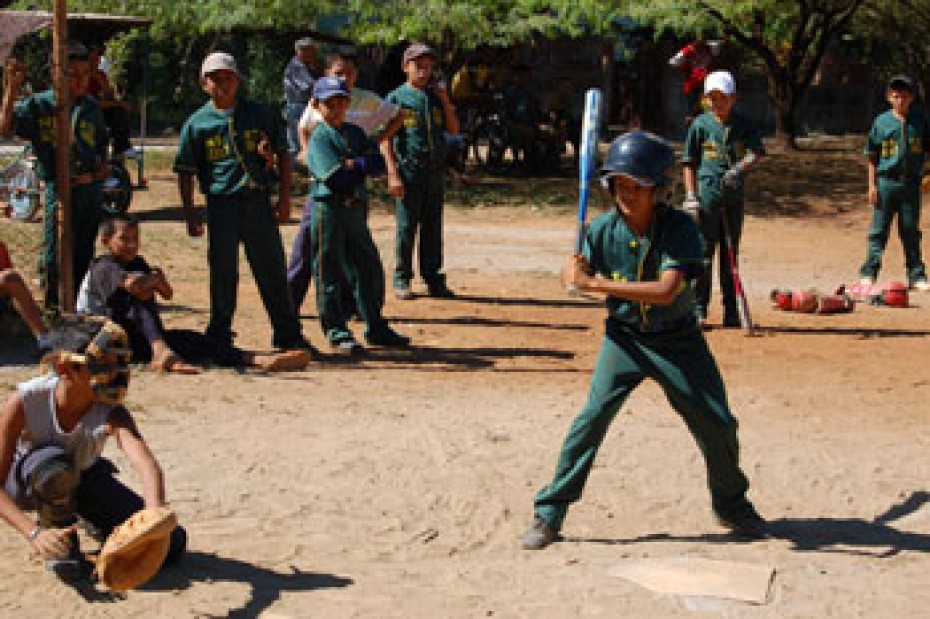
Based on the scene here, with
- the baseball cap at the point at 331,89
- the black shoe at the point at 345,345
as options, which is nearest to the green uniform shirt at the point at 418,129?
the baseball cap at the point at 331,89

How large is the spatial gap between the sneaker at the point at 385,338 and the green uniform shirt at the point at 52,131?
2.25 m

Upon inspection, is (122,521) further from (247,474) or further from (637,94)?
(637,94)

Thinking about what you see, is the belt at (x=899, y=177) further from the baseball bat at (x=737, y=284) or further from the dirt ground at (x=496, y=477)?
the baseball bat at (x=737, y=284)

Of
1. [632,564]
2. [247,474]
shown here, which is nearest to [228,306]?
[247,474]

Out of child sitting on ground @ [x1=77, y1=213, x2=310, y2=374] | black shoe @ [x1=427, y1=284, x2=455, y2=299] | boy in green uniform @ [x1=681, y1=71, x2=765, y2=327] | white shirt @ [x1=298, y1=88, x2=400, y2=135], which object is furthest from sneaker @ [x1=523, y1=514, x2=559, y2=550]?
black shoe @ [x1=427, y1=284, x2=455, y2=299]

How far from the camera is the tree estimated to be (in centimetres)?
2252

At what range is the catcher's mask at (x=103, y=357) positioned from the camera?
17.6 ft

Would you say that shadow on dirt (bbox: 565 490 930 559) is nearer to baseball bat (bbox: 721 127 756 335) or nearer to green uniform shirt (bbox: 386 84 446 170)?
baseball bat (bbox: 721 127 756 335)

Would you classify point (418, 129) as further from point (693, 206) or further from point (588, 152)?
point (588, 152)

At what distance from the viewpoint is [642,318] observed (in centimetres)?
626

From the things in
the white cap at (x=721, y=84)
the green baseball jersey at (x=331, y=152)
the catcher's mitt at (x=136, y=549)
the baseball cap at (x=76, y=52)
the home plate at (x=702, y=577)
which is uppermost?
the baseball cap at (x=76, y=52)

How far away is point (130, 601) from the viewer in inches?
217

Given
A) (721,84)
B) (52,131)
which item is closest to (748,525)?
(721,84)

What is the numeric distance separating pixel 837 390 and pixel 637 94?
2253 cm
